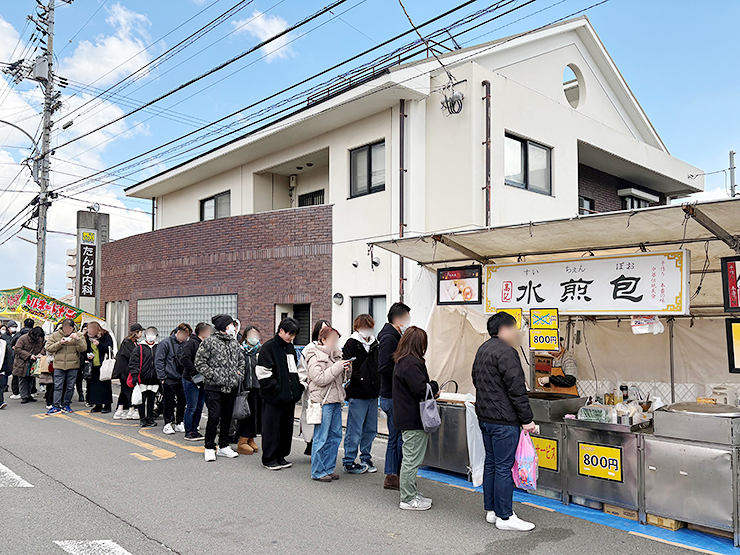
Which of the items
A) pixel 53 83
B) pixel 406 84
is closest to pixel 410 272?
pixel 406 84

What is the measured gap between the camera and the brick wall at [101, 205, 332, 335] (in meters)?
14.8

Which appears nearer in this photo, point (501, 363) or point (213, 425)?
point (501, 363)

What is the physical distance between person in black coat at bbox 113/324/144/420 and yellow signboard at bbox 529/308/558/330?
7.45 m

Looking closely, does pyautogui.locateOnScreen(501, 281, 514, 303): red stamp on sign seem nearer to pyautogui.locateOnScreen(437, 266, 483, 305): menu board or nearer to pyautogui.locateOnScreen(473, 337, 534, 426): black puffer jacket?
pyautogui.locateOnScreen(437, 266, 483, 305): menu board

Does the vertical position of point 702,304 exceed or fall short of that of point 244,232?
it falls short

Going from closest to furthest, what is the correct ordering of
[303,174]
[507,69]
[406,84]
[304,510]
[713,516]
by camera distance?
[713,516]
[304,510]
[406,84]
[507,69]
[303,174]

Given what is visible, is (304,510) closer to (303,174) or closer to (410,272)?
(410,272)

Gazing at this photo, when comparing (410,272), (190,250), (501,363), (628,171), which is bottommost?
(501,363)

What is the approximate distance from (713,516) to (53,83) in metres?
26.0

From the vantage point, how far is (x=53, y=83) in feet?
77.6

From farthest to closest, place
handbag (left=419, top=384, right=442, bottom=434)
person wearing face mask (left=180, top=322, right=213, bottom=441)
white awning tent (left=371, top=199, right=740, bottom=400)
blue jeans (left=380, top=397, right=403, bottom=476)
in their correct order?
person wearing face mask (left=180, top=322, right=213, bottom=441) → blue jeans (left=380, top=397, right=403, bottom=476) → white awning tent (left=371, top=199, right=740, bottom=400) → handbag (left=419, top=384, right=442, bottom=434)

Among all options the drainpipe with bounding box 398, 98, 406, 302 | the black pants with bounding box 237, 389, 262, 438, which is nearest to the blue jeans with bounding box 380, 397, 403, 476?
the black pants with bounding box 237, 389, 262, 438

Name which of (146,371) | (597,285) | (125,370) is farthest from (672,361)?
(125,370)

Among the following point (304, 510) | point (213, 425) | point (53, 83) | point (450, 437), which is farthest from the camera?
point (53, 83)
